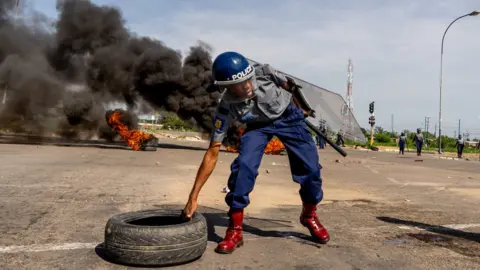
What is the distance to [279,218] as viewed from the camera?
5.29 metres

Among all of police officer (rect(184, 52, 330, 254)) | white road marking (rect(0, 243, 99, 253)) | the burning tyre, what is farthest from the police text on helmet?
the burning tyre

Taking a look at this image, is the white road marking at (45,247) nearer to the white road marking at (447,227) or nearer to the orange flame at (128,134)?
the white road marking at (447,227)

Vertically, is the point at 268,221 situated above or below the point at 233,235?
below

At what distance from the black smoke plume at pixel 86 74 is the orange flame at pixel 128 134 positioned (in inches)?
92.0

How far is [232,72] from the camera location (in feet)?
12.2

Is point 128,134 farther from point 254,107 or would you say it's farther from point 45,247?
point 254,107

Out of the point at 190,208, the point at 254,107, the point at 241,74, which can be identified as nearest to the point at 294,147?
the point at 254,107

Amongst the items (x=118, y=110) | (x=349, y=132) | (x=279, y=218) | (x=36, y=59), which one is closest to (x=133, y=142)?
(x=118, y=110)

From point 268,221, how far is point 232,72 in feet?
6.80

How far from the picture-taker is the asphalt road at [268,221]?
353cm

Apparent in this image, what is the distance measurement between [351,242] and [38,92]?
21310 mm

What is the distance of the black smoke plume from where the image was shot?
2236 cm

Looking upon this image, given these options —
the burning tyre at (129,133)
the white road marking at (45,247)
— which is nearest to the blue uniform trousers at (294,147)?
the white road marking at (45,247)

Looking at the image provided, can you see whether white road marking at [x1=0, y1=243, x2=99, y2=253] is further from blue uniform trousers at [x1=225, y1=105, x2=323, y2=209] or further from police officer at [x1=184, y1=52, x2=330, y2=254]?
blue uniform trousers at [x1=225, y1=105, x2=323, y2=209]
